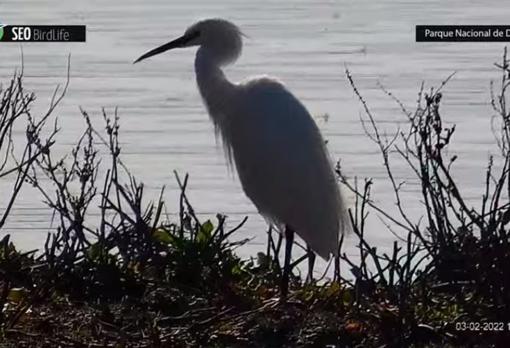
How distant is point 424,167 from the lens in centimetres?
511

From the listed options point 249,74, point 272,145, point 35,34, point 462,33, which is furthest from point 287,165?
point 35,34

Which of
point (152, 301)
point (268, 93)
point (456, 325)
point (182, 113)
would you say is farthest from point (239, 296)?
point (182, 113)

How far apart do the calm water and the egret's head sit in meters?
1.10

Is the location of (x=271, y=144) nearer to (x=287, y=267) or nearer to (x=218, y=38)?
(x=218, y=38)

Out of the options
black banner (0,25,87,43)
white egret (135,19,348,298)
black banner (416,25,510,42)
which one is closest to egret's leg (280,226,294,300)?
white egret (135,19,348,298)

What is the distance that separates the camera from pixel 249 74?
11430 mm

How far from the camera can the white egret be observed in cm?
634

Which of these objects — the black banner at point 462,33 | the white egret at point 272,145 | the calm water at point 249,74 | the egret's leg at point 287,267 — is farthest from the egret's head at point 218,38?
the black banner at point 462,33

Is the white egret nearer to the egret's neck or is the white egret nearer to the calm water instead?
the egret's neck

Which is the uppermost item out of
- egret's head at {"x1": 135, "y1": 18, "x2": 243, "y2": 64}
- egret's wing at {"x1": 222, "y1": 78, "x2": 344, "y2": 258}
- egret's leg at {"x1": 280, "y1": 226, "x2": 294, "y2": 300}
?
egret's head at {"x1": 135, "y1": 18, "x2": 243, "y2": 64}

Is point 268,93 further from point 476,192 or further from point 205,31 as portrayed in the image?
point 476,192

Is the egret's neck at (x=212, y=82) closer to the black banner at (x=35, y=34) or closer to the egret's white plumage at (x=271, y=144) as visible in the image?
the egret's white plumage at (x=271, y=144)

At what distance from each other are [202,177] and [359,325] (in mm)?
3638

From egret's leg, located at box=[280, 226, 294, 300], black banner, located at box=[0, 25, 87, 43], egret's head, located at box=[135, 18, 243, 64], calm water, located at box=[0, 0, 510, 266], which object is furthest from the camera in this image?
black banner, located at box=[0, 25, 87, 43]
